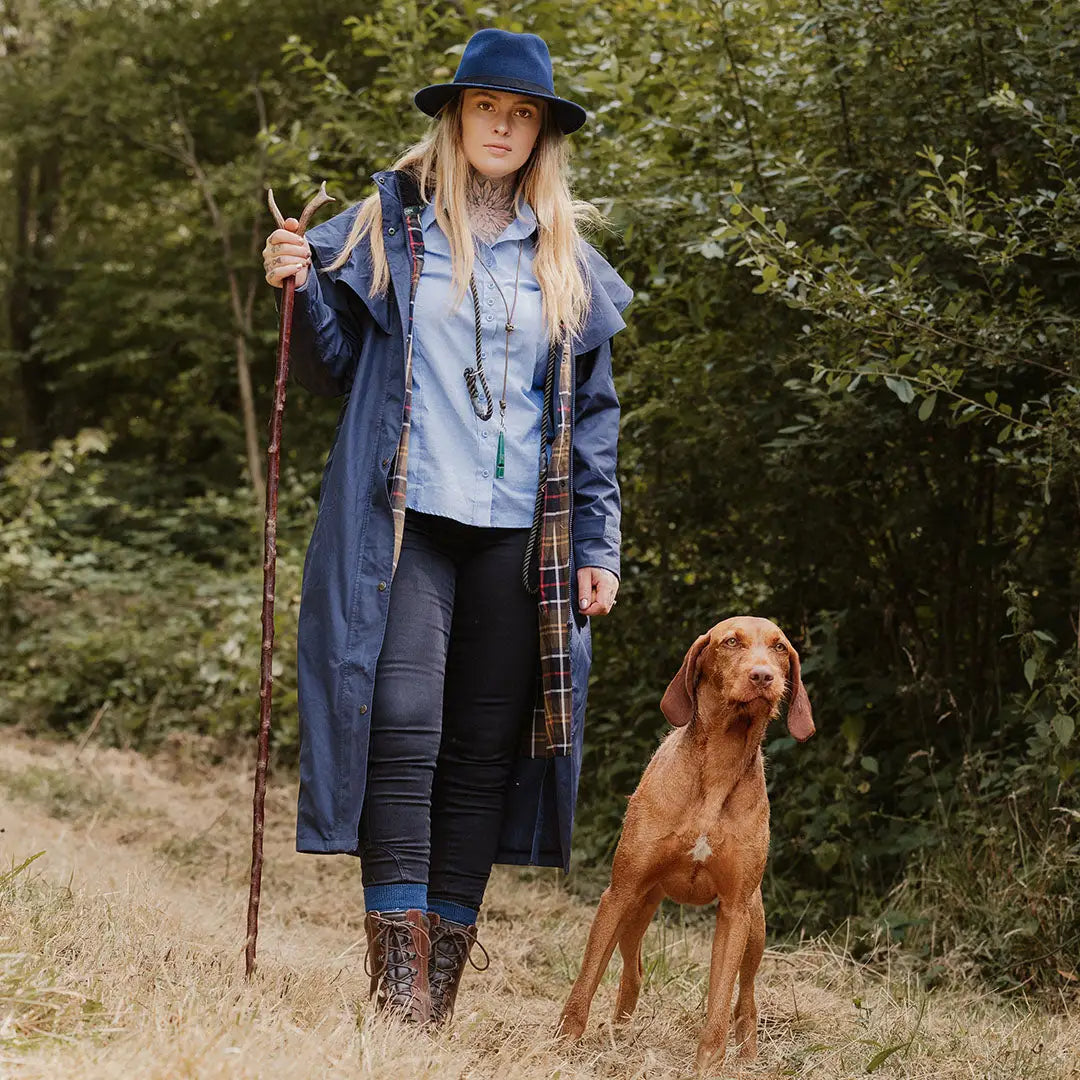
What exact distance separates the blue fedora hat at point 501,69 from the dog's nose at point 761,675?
137 cm

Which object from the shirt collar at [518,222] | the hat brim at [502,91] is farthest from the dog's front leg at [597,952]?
the hat brim at [502,91]

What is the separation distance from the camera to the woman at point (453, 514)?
3057 millimetres

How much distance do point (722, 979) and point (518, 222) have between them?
1.81 m

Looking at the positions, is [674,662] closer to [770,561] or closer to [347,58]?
[770,561]

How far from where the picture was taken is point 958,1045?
11.5ft

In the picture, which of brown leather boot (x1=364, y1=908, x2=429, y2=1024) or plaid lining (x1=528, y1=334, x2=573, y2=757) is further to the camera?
plaid lining (x1=528, y1=334, x2=573, y2=757)

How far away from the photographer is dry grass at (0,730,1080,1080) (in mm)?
2422

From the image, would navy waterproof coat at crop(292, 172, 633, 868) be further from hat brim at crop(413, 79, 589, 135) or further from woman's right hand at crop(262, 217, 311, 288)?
hat brim at crop(413, 79, 589, 135)

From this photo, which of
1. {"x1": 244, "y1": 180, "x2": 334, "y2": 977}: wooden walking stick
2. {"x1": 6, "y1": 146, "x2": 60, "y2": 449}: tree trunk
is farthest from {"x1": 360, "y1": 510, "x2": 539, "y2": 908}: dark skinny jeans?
{"x1": 6, "y1": 146, "x2": 60, "y2": 449}: tree trunk

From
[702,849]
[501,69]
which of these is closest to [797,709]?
[702,849]

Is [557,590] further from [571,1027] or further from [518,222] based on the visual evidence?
[571,1027]

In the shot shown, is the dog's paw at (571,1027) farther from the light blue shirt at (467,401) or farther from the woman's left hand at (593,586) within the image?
the light blue shirt at (467,401)

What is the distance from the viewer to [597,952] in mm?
3201

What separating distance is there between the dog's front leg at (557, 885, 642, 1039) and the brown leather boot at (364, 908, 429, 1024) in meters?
0.35
